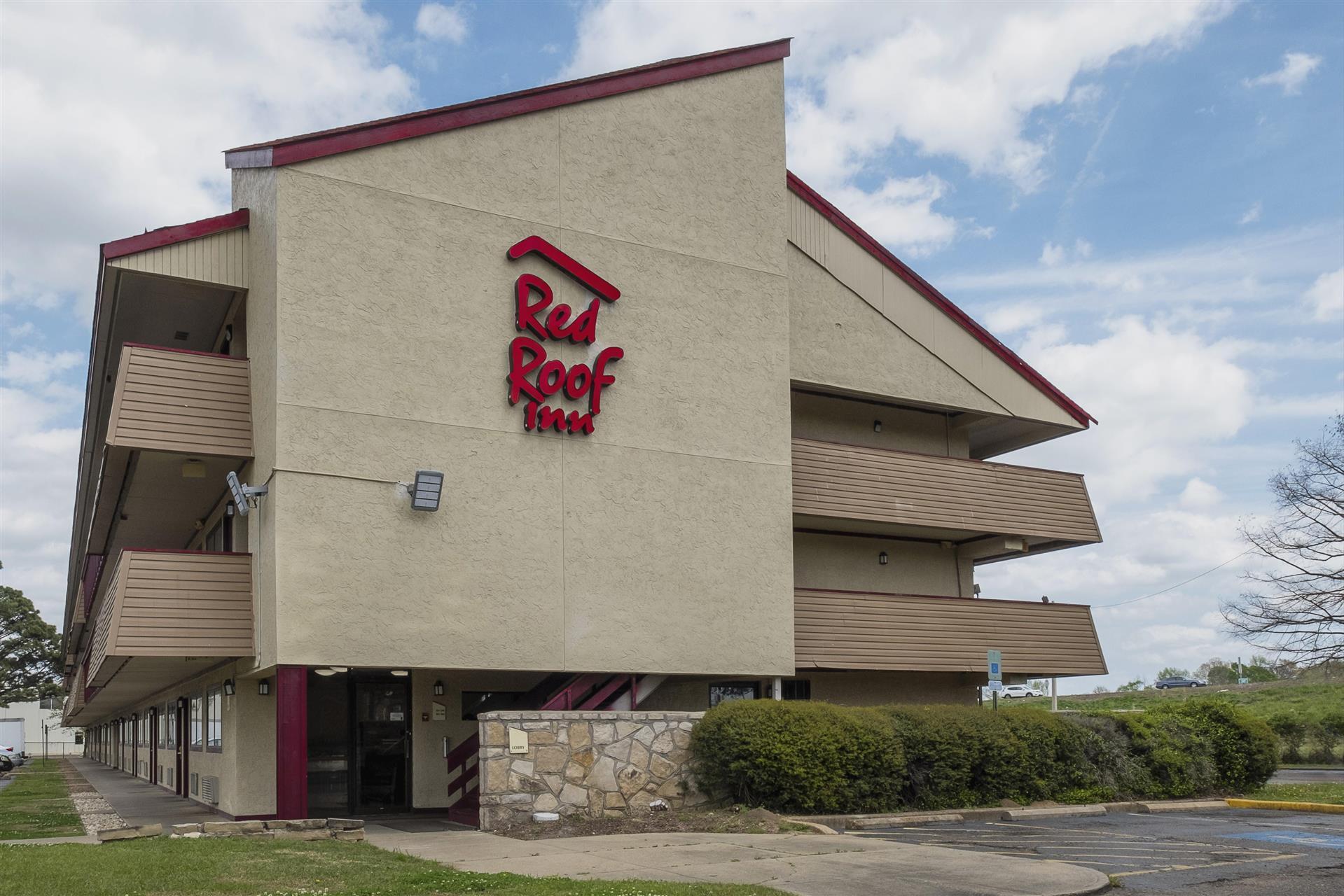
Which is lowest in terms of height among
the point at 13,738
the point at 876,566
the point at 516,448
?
the point at 13,738

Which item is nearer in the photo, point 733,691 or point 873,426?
point 733,691

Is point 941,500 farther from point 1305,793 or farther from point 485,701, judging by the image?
point 485,701

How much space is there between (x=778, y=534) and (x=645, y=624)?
3174mm

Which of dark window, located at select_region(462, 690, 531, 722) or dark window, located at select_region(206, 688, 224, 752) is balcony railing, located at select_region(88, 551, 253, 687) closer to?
dark window, located at select_region(206, 688, 224, 752)

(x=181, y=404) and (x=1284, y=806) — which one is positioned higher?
(x=181, y=404)

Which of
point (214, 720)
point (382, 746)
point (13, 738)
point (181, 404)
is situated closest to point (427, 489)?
point (181, 404)

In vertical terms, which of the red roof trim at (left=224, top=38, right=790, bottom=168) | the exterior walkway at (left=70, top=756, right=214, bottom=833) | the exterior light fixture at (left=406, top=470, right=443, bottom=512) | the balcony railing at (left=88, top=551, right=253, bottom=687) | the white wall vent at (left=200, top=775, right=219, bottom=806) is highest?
the red roof trim at (left=224, top=38, right=790, bottom=168)

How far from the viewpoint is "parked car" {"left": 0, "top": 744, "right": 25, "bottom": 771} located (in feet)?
170

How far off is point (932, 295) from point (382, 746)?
1448 cm

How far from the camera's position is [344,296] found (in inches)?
711

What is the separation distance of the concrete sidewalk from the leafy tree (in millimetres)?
68939

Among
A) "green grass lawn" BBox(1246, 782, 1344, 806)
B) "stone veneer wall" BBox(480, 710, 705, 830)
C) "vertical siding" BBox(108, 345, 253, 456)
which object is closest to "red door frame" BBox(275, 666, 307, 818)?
"stone veneer wall" BBox(480, 710, 705, 830)

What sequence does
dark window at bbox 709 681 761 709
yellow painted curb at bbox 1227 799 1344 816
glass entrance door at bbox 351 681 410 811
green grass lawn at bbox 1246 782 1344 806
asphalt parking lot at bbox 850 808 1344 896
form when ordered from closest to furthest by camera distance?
1. asphalt parking lot at bbox 850 808 1344 896
2. yellow painted curb at bbox 1227 799 1344 816
3. green grass lawn at bbox 1246 782 1344 806
4. glass entrance door at bbox 351 681 410 811
5. dark window at bbox 709 681 761 709

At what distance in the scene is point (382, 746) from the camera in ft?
70.2
